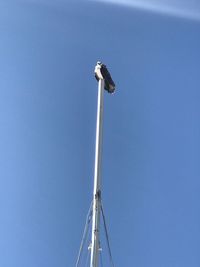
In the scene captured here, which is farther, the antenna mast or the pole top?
the pole top

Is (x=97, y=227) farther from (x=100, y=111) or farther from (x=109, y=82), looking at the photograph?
(x=109, y=82)

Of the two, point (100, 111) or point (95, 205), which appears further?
point (100, 111)

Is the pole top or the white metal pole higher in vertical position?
the pole top

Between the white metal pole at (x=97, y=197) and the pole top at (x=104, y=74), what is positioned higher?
the pole top at (x=104, y=74)

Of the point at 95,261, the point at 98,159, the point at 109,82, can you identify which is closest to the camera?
the point at 95,261

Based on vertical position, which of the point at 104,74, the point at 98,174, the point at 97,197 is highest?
the point at 104,74

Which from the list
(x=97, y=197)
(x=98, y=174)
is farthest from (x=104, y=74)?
(x=97, y=197)

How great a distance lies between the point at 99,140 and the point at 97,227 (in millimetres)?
592

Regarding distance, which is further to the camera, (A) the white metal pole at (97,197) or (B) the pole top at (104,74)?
(B) the pole top at (104,74)

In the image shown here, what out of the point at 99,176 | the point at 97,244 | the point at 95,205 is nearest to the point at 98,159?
the point at 99,176

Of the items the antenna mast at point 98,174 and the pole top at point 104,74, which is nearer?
the antenna mast at point 98,174

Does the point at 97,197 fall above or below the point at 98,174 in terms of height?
below

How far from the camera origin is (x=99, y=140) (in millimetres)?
2752

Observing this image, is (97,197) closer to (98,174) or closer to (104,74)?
(98,174)
